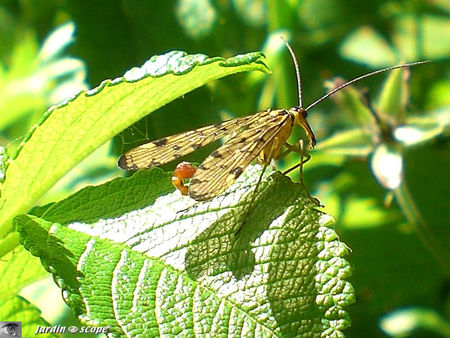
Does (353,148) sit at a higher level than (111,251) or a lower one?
higher

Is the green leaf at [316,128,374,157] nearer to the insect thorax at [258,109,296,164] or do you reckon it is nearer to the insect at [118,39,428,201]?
the insect at [118,39,428,201]

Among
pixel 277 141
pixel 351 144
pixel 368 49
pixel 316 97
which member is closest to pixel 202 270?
pixel 277 141

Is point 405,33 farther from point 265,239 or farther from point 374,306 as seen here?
point 265,239

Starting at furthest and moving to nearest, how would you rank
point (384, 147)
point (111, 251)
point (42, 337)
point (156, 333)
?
point (384, 147) < point (42, 337) < point (111, 251) < point (156, 333)

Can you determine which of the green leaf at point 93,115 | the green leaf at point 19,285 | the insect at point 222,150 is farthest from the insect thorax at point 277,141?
the green leaf at point 19,285

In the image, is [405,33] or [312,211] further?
[405,33]

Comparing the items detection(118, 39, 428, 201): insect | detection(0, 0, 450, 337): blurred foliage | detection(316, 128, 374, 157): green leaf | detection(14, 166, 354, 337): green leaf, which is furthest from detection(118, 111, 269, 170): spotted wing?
detection(316, 128, 374, 157): green leaf

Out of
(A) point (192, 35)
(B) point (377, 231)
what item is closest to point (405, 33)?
(B) point (377, 231)
